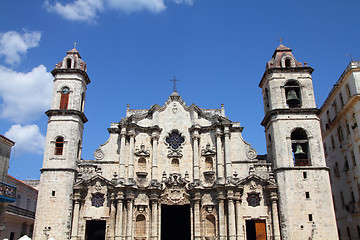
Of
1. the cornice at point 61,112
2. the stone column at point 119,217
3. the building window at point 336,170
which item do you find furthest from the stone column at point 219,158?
the building window at point 336,170

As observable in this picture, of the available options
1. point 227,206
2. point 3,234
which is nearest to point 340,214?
point 227,206

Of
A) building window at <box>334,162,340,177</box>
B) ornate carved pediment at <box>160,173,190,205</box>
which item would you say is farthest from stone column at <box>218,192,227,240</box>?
building window at <box>334,162,340,177</box>

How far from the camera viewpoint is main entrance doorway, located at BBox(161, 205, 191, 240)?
29.8 m

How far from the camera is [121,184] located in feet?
88.1

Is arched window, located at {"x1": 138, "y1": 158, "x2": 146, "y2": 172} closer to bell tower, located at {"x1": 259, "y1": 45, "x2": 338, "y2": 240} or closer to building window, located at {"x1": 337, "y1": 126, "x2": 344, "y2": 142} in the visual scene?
bell tower, located at {"x1": 259, "y1": 45, "x2": 338, "y2": 240}

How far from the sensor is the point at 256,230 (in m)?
26.5

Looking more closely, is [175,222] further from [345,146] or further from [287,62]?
[287,62]

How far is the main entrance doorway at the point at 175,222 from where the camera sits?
29.8 m

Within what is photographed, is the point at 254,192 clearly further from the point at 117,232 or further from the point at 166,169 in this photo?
the point at 117,232

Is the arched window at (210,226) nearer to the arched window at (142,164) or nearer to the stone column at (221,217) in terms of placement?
the stone column at (221,217)

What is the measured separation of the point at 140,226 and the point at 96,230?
13.3 ft

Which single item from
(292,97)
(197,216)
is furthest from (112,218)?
(292,97)

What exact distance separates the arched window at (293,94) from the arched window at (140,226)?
48.9ft

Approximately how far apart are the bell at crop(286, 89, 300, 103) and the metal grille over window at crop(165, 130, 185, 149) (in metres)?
9.21
